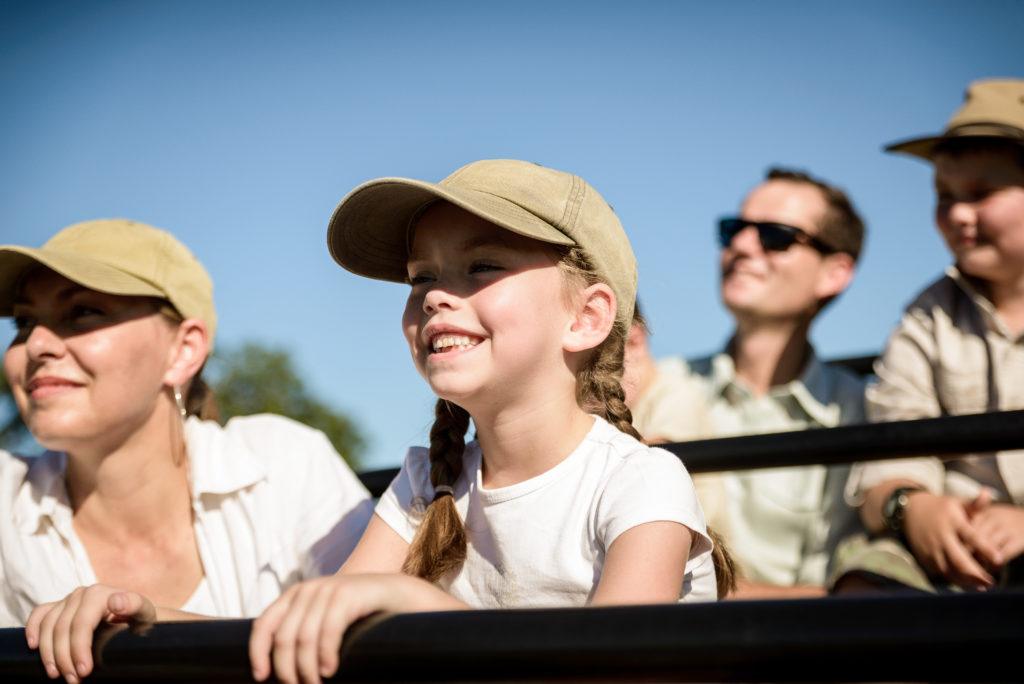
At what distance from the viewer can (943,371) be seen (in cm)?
305

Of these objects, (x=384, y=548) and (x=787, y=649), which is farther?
(x=384, y=548)

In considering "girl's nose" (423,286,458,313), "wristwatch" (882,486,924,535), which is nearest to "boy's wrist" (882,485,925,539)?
"wristwatch" (882,486,924,535)

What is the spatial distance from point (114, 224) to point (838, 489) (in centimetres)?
218

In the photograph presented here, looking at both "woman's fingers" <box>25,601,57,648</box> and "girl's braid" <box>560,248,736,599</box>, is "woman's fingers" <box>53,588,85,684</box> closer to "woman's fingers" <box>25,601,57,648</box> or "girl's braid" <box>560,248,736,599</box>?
"woman's fingers" <box>25,601,57,648</box>

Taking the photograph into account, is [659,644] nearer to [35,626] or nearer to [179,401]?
[35,626]

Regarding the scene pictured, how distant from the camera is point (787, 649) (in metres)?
0.78

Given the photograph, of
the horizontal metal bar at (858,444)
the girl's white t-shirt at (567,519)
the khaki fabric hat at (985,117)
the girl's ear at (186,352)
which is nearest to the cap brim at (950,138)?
the khaki fabric hat at (985,117)

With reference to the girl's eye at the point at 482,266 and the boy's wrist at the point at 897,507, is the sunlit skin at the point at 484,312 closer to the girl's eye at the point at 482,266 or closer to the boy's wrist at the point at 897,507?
the girl's eye at the point at 482,266

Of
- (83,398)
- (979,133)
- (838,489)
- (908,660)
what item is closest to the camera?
(908,660)

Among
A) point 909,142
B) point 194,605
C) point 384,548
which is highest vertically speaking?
point 909,142

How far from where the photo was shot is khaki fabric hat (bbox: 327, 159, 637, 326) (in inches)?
65.9

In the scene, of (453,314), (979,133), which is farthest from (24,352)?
(979,133)

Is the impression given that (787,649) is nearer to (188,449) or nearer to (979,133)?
(188,449)

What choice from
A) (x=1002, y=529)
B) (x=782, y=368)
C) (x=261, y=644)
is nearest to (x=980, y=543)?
(x=1002, y=529)
